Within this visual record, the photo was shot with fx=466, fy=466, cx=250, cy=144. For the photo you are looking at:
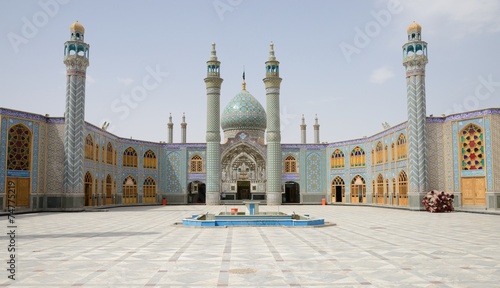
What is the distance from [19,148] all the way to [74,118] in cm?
344

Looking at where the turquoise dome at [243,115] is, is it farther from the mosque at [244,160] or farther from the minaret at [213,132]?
the minaret at [213,132]

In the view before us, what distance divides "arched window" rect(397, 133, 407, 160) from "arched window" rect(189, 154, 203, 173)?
668 inches

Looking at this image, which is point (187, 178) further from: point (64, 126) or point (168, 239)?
point (168, 239)

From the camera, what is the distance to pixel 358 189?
123ft

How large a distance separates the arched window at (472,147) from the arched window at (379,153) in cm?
733

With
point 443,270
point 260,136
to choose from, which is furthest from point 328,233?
point 260,136

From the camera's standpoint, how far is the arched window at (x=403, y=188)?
29656mm

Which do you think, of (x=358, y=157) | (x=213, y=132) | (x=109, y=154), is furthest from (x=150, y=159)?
(x=358, y=157)

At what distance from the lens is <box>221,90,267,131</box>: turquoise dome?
1663 inches

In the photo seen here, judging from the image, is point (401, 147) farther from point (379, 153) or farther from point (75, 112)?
point (75, 112)

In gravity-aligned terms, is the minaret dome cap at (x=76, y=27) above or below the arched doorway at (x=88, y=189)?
above

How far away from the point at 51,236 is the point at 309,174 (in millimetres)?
28913

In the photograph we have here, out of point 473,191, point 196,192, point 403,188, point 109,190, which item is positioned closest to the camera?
point 473,191

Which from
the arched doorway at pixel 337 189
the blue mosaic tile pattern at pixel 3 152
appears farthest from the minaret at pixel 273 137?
the blue mosaic tile pattern at pixel 3 152
